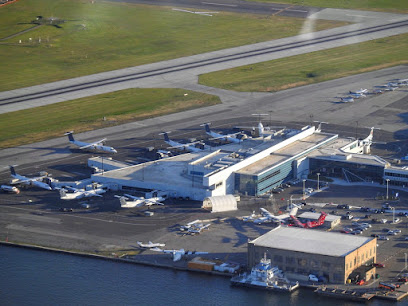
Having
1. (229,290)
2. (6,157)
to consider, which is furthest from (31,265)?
(6,157)

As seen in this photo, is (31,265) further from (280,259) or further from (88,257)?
(280,259)

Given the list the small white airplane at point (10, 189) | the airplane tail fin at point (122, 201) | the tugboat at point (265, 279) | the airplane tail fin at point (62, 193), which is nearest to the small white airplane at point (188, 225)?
the airplane tail fin at point (122, 201)

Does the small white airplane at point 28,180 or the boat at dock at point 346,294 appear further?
the small white airplane at point 28,180

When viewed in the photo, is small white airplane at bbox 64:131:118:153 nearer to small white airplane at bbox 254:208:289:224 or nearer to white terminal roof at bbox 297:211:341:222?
small white airplane at bbox 254:208:289:224

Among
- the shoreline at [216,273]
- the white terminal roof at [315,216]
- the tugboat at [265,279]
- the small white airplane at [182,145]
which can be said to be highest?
the small white airplane at [182,145]

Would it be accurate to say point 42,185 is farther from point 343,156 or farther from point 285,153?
point 343,156

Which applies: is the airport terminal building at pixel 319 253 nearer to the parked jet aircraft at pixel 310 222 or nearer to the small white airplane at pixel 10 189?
the parked jet aircraft at pixel 310 222

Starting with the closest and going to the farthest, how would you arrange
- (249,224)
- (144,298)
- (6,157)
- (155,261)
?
(144,298) < (155,261) < (249,224) < (6,157)
